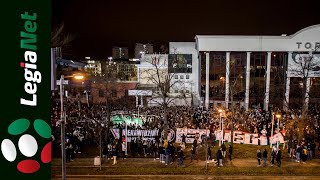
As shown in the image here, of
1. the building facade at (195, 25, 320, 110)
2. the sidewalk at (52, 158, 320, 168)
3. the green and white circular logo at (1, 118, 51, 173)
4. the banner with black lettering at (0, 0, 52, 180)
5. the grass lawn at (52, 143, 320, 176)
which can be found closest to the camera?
the banner with black lettering at (0, 0, 52, 180)

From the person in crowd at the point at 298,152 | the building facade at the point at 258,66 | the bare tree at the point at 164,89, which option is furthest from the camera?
the building facade at the point at 258,66

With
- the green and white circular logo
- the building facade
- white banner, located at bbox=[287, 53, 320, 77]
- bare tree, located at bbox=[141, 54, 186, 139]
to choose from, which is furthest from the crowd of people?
white banner, located at bbox=[287, 53, 320, 77]

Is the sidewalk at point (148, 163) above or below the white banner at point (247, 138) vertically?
below

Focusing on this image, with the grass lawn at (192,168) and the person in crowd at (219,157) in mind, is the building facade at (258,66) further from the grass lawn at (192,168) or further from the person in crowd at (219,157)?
the person in crowd at (219,157)

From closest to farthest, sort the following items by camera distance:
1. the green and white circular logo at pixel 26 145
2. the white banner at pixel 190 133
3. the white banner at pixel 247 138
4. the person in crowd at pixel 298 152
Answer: the green and white circular logo at pixel 26 145
the person in crowd at pixel 298 152
the white banner at pixel 247 138
the white banner at pixel 190 133

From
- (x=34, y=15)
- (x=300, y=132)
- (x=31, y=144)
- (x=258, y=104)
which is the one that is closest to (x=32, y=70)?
(x=34, y=15)

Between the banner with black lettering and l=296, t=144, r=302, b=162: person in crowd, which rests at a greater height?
the banner with black lettering

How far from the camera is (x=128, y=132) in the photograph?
85.6 ft

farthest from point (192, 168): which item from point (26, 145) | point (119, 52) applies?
point (119, 52)

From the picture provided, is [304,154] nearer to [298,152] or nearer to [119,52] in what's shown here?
[298,152]

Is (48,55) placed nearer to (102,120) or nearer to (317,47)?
(102,120)

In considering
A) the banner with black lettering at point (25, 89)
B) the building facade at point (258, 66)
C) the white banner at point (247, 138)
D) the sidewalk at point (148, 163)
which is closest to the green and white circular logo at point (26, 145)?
the banner with black lettering at point (25, 89)

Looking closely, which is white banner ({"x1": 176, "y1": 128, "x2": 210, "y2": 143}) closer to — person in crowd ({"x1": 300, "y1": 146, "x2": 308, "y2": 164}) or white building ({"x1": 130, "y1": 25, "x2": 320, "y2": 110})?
person in crowd ({"x1": 300, "y1": 146, "x2": 308, "y2": 164})

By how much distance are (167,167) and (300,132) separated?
10919 millimetres
